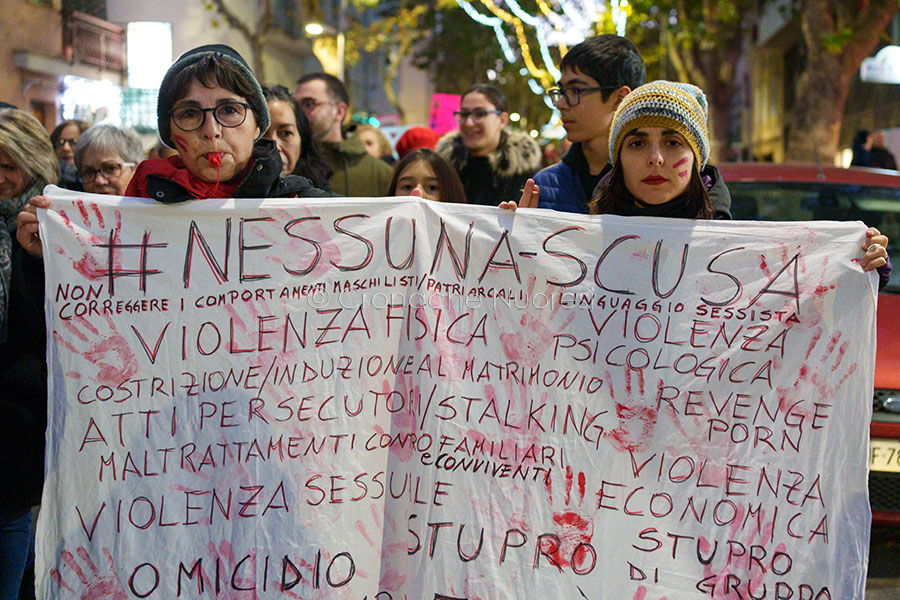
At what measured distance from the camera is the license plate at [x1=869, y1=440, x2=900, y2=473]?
405 cm

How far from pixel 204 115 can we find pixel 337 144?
2.75m

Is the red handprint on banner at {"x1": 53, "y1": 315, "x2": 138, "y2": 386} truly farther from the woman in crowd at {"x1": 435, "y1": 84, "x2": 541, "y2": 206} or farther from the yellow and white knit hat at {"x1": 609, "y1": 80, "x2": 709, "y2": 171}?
the woman in crowd at {"x1": 435, "y1": 84, "x2": 541, "y2": 206}

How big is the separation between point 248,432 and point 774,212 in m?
3.56

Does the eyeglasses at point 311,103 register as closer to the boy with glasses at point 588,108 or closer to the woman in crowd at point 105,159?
the woman in crowd at point 105,159

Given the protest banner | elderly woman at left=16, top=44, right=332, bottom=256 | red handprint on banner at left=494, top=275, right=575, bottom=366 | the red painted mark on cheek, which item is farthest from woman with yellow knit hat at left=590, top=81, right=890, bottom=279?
the red painted mark on cheek

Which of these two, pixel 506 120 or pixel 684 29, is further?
pixel 684 29

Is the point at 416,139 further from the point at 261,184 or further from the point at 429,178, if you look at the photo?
the point at 261,184

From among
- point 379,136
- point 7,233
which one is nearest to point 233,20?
point 379,136

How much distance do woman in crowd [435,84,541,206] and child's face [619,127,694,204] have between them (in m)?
2.46

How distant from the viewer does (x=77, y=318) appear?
2801 mm

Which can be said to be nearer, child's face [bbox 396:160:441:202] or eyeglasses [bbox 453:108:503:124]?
child's face [bbox 396:160:441:202]

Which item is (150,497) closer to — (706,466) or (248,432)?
(248,432)

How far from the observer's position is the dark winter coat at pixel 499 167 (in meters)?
5.47

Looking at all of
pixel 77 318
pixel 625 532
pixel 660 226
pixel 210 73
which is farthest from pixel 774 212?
pixel 77 318
